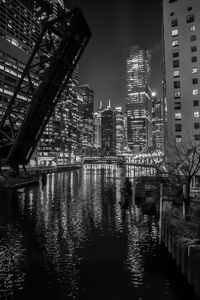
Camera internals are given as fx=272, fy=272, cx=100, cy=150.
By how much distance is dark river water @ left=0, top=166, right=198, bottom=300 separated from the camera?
33.1 feet

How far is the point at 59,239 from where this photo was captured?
16.3 meters

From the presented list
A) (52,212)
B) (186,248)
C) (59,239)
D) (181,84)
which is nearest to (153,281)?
(186,248)

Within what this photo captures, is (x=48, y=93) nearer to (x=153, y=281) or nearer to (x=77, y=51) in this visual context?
(x=77, y=51)

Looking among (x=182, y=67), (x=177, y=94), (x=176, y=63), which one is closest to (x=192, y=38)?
(x=176, y=63)

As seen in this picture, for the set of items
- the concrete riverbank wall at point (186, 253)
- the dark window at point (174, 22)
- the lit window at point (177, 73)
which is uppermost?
the dark window at point (174, 22)

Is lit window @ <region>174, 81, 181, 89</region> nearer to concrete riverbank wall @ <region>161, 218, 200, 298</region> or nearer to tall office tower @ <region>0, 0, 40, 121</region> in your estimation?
concrete riverbank wall @ <region>161, 218, 200, 298</region>

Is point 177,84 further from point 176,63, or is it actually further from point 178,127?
point 178,127

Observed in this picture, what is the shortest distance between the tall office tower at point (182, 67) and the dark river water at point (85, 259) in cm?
3351

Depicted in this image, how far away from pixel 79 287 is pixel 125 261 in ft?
10.8

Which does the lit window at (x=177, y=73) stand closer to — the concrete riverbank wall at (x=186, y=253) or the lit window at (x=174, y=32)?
the lit window at (x=174, y=32)

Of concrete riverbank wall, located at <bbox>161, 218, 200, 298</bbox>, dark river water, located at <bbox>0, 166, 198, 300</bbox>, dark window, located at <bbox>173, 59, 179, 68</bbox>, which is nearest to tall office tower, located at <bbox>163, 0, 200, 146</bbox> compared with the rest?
dark window, located at <bbox>173, 59, 179, 68</bbox>

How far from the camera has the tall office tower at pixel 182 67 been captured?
172 feet

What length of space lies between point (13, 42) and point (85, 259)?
143406mm

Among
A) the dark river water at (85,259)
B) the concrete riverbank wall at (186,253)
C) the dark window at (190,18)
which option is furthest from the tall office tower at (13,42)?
the concrete riverbank wall at (186,253)
